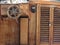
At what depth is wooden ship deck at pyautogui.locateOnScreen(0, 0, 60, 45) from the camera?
323 centimetres

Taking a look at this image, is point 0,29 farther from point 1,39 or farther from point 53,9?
point 53,9

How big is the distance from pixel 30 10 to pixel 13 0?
31 centimetres

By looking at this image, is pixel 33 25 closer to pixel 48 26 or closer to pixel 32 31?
pixel 32 31

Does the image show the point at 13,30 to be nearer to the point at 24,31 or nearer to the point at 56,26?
the point at 24,31

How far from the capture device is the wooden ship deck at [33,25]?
10.6 feet

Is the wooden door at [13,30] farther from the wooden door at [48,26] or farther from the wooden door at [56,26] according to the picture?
the wooden door at [56,26]

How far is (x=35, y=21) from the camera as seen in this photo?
10.7 feet

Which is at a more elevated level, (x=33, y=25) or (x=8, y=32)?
(x=33, y=25)

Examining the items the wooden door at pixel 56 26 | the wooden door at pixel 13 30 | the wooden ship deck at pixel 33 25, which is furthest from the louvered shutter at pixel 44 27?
the wooden door at pixel 13 30

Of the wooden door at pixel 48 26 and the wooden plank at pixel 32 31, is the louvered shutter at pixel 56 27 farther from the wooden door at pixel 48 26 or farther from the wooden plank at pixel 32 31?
the wooden plank at pixel 32 31

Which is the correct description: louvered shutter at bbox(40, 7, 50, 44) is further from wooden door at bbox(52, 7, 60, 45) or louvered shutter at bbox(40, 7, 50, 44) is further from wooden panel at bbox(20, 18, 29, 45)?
wooden panel at bbox(20, 18, 29, 45)

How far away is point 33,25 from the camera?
329cm

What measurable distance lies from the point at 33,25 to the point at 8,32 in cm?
42

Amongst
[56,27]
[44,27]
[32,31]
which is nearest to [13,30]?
[32,31]
